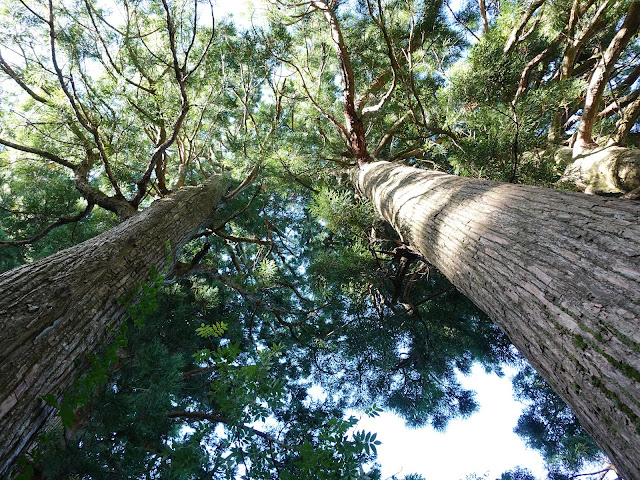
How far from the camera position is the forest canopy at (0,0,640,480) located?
8.00ft

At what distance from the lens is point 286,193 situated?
5941 mm

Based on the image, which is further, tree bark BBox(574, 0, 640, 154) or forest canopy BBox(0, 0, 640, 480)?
tree bark BBox(574, 0, 640, 154)

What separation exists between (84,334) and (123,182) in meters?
3.83

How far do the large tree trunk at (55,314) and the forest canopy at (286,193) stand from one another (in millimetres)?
77

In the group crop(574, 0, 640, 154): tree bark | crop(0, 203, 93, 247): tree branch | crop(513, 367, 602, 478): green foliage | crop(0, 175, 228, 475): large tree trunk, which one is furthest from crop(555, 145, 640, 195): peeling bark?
crop(0, 203, 93, 247): tree branch

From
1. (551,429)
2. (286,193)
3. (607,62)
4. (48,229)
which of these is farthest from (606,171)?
(48,229)

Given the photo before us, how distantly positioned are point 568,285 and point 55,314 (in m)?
2.19

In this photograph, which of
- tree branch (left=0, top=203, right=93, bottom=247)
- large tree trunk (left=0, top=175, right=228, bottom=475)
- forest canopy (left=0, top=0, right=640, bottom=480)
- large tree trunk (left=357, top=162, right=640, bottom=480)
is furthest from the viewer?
tree branch (left=0, top=203, right=93, bottom=247)

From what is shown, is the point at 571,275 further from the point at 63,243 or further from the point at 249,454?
the point at 63,243

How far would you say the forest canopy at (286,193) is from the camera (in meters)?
2.44

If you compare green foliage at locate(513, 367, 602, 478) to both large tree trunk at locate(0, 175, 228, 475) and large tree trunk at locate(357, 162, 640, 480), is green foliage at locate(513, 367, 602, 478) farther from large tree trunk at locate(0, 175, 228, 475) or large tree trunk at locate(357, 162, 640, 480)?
large tree trunk at locate(0, 175, 228, 475)

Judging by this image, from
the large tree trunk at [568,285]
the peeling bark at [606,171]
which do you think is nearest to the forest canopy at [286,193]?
the peeling bark at [606,171]

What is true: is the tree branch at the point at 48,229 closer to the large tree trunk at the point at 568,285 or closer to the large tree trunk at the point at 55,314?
the large tree trunk at the point at 55,314

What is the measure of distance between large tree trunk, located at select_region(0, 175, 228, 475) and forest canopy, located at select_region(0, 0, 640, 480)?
77mm
